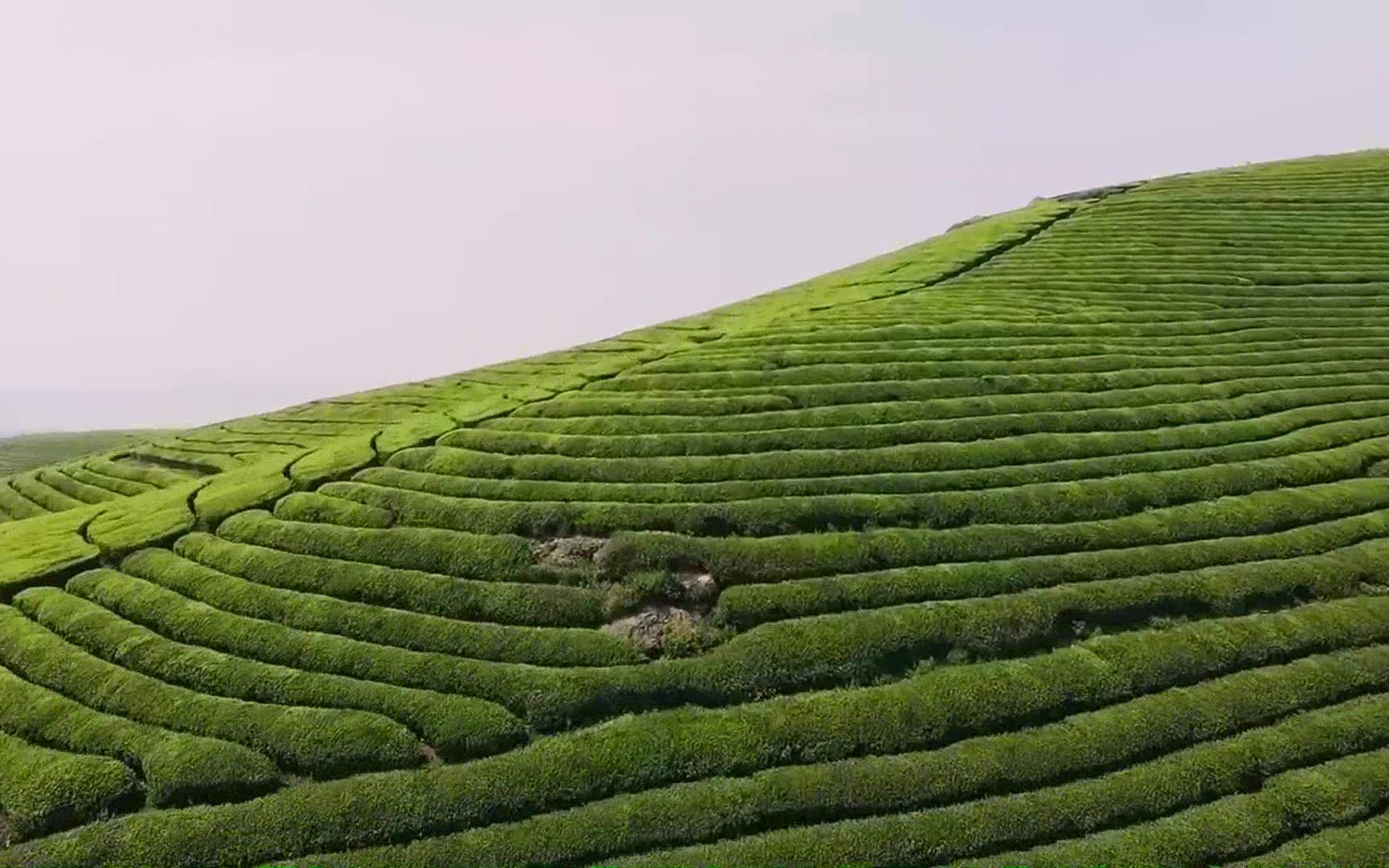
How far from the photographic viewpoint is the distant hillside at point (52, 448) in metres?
127

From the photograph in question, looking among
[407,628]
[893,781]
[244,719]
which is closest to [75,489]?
[244,719]

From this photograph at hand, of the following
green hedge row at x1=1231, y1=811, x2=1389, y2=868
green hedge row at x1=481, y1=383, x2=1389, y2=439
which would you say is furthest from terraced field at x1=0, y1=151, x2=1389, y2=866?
green hedge row at x1=481, y1=383, x2=1389, y2=439

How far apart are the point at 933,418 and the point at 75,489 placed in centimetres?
4533

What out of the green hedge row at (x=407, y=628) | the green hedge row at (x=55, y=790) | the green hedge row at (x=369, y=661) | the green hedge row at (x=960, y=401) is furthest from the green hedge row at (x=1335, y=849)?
the green hedge row at (x=55, y=790)

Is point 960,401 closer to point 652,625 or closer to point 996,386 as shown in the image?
point 996,386

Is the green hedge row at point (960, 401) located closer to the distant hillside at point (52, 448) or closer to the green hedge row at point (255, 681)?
the green hedge row at point (255, 681)

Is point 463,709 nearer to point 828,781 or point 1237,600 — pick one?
point 828,781

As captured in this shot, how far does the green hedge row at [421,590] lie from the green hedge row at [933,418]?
411 inches

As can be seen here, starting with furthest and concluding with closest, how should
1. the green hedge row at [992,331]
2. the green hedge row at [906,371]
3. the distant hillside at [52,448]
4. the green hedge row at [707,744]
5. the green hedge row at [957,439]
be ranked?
the distant hillside at [52,448] → the green hedge row at [992,331] → the green hedge row at [906,371] → the green hedge row at [957,439] → the green hedge row at [707,744]

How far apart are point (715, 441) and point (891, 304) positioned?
24606 mm

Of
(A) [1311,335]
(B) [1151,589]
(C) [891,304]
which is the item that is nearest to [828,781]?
(B) [1151,589]

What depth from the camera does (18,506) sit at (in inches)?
1853

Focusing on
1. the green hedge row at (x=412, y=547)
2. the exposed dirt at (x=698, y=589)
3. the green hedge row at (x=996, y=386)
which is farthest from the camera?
the green hedge row at (x=996, y=386)

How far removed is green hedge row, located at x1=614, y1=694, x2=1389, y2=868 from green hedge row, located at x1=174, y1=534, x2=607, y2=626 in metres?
8.49
